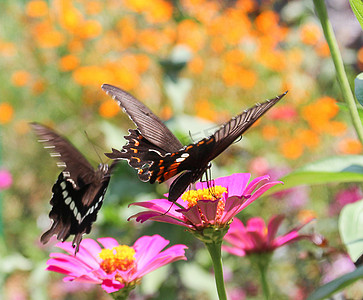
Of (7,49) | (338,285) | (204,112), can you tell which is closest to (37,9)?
(7,49)

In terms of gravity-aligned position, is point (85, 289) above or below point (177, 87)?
below

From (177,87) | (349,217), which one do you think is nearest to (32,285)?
(177,87)

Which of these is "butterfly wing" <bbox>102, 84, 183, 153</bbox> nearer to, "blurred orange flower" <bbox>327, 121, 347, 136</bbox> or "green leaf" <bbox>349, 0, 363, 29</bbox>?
"green leaf" <bbox>349, 0, 363, 29</bbox>

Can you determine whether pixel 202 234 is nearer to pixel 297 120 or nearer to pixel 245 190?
pixel 245 190

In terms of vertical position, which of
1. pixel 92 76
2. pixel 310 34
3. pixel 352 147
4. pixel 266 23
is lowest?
pixel 352 147

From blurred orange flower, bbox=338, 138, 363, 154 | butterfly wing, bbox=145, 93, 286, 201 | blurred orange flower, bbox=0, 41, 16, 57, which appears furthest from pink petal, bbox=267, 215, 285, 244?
blurred orange flower, bbox=0, 41, 16, 57

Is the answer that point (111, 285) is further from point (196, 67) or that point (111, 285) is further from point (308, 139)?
point (196, 67)
